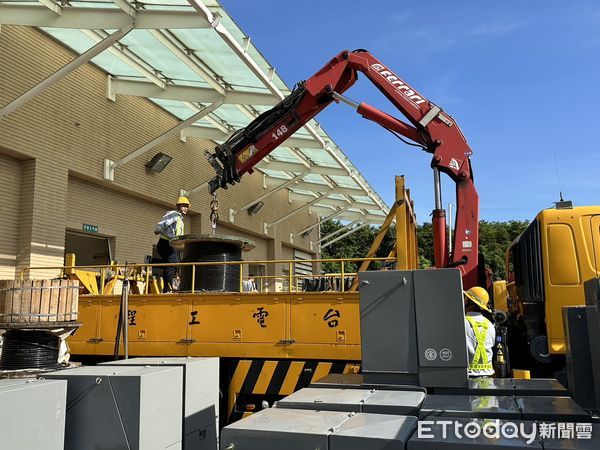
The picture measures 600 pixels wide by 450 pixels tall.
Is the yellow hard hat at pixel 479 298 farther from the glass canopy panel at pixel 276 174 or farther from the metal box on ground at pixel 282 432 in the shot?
the glass canopy panel at pixel 276 174

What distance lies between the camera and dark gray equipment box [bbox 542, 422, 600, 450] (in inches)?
91.4

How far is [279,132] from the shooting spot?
342 inches

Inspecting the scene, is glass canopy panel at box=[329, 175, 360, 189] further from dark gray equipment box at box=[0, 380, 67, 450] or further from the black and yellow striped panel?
dark gray equipment box at box=[0, 380, 67, 450]

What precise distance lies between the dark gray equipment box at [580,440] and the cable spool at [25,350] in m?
5.06

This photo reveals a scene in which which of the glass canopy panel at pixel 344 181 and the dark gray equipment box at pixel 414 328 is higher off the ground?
the glass canopy panel at pixel 344 181

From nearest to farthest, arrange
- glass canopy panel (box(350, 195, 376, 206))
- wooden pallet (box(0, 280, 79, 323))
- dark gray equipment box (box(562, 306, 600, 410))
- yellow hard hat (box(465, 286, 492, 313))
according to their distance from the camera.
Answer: dark gray equipment box (box(562, 306, 600, 410)) → wooden pallet (box(0, 280, 79, 323)) → yellow hard hat (box(465, 286, 492, 313)) → glass canopy panel (box(350, 195, 376, 206))

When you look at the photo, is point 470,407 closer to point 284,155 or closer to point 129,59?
point 129,59

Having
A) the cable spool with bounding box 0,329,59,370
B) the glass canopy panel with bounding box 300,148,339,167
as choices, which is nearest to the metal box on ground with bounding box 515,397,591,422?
the cable spool with bounding box 0,329,59,370

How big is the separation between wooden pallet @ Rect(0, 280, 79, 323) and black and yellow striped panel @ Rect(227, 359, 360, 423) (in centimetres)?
230

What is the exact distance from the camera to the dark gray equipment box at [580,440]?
232cm

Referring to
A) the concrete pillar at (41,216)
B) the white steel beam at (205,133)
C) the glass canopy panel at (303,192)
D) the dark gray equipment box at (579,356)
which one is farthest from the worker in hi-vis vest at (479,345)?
the glass canopy panel at (303,192)

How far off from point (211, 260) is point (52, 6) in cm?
712

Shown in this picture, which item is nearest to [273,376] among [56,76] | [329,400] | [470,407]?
[329,400]

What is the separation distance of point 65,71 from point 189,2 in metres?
3.42
